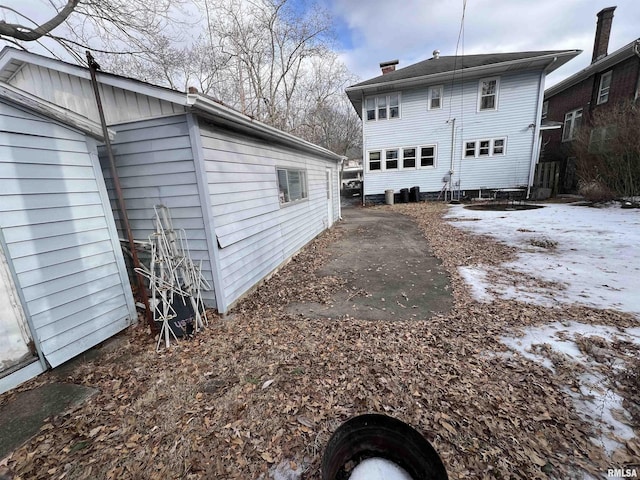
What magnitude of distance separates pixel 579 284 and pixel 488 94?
1360cm

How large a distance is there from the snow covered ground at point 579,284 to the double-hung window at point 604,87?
9485mm

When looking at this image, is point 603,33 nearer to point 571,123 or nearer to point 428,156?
point 571,123

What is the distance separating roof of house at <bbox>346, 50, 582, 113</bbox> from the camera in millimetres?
12327

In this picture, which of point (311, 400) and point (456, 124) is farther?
point (456, 124)

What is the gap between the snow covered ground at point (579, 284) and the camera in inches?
85.8

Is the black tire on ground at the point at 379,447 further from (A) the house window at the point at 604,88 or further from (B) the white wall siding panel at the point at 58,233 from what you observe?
(A) the house window at the point at 604,88

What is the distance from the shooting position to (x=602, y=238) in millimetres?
6355

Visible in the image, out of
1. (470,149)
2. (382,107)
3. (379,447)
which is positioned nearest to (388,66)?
(382,107)

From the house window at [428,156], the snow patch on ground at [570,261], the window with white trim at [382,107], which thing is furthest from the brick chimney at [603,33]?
the snow patch on ground at [570,261]

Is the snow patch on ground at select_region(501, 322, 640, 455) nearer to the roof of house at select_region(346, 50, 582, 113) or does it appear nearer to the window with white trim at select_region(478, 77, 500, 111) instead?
the roof of house at select_region(346, 50, 582, 113)

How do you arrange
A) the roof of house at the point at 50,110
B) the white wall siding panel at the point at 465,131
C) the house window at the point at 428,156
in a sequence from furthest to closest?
the house window at the point at 428,156 < the white wall siding panel at the point at 465,131 < the roof of house at the point at 50,110

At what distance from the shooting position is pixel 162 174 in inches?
142

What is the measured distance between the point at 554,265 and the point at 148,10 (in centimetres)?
1081

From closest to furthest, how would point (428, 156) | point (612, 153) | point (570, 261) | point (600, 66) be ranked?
point (570, 261) < point (612, 153) < point (600, 66) < point (428, 156)
